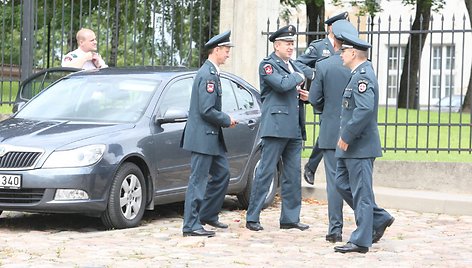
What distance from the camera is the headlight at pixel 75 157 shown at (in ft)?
32.4

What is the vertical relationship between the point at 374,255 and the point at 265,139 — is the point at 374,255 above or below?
below

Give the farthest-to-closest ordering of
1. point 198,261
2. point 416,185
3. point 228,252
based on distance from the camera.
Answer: point 416,185
point 228,252
point 198,261

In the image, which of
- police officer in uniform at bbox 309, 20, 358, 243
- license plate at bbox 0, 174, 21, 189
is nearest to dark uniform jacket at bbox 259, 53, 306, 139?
police officer in uniform at bbox 309, 20, 358, 243

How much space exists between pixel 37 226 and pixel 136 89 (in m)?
1.65

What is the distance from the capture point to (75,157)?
391 inches

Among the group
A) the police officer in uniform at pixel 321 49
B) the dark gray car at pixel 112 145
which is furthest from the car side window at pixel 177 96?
the police officer in uniform at pixel 321 49

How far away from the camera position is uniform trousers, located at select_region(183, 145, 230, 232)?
9.90 meters

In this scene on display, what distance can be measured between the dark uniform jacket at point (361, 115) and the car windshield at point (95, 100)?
8.09 ft

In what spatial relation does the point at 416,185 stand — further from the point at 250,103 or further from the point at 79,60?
the point at 79,60

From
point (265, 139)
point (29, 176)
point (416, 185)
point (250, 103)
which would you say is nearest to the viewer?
point (29, 176)

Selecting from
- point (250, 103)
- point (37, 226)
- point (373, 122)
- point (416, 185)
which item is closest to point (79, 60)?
point (250, 103)

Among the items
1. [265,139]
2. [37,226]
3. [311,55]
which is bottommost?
[37,226]

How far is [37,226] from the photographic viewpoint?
34.8 ft

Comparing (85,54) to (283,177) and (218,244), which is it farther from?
(218,244)
